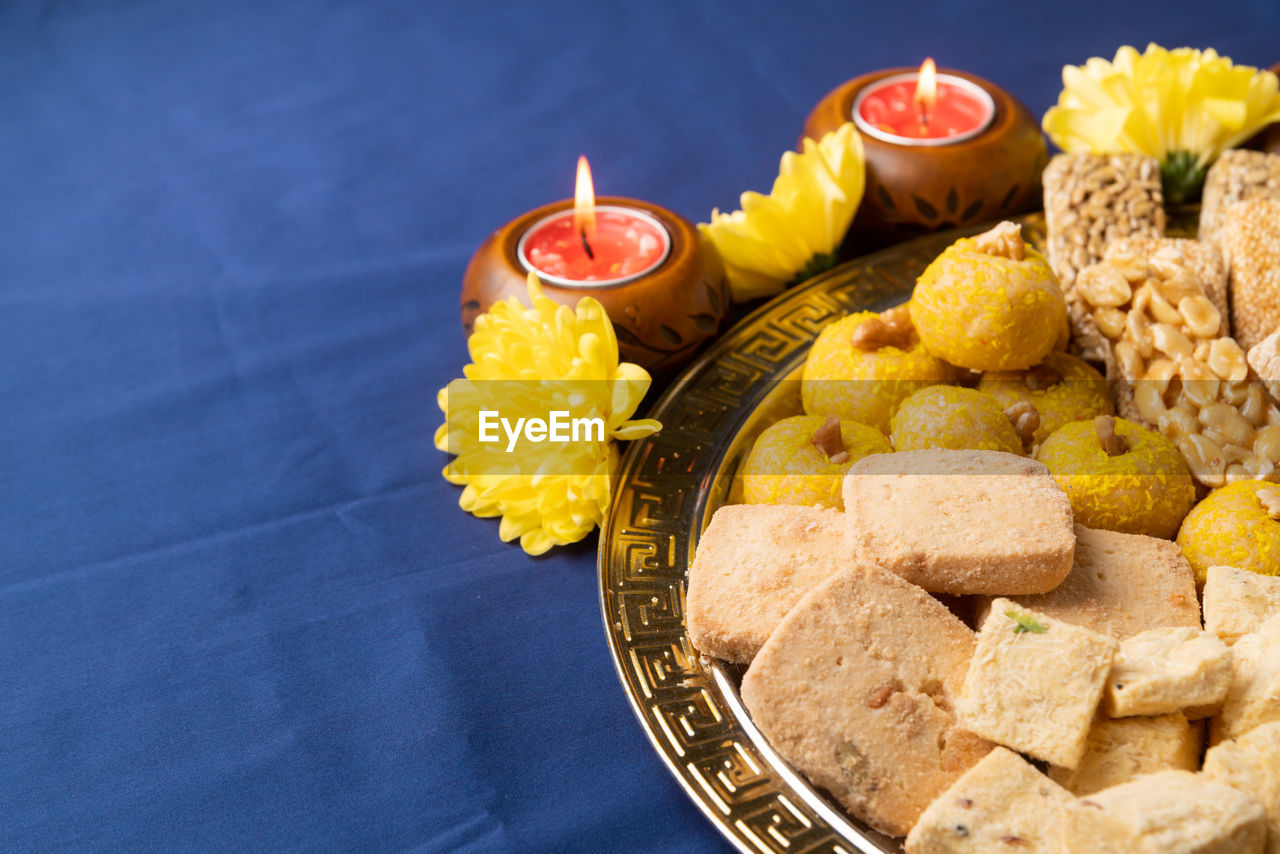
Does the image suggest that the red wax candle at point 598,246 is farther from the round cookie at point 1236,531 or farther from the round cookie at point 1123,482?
the round cookie at point 1236,531

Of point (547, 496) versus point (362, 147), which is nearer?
point (547, 496)

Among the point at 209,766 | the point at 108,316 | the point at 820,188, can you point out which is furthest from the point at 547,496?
the point at 108,316

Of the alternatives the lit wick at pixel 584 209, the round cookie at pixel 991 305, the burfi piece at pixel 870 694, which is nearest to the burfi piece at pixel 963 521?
the burfi piece at pixel 870 694

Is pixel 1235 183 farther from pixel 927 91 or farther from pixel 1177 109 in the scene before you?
pixel 927 91

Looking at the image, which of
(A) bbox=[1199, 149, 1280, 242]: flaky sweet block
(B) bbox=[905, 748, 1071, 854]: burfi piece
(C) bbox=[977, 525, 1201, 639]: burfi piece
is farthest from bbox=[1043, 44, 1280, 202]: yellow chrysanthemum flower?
(B) bbox=[905, 748, 1071, 854]: burfi piece

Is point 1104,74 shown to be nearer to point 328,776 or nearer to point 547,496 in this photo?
point 547,496

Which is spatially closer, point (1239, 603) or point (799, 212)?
point (1239, 603)

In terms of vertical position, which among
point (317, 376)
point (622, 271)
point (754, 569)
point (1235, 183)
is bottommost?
point (317, 376)

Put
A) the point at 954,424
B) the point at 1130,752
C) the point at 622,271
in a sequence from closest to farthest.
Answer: the point at 1130,752 < the point at 954,424 < the point at 622,271

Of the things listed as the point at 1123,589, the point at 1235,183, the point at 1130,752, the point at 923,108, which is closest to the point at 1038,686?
the point at 1130,752
